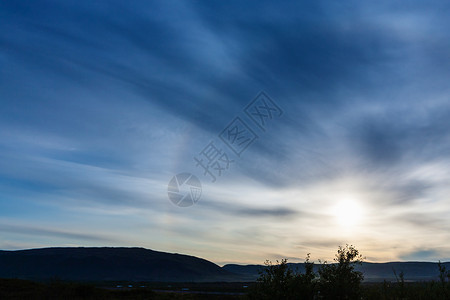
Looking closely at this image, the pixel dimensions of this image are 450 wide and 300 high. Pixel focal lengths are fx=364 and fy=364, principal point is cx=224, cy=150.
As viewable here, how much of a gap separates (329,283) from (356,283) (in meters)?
1.11

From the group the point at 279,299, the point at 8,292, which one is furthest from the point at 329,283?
the point at 8,292

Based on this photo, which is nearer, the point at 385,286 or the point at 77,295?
the point at 385,286

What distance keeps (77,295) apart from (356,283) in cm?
4247

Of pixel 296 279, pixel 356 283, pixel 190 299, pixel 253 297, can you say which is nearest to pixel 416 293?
pixel 356 283

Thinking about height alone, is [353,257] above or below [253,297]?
above

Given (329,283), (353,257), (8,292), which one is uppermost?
(353,257)

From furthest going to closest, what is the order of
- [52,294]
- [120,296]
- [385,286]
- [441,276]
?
[120,296] < [52,294] < [385,286] < [441,276]

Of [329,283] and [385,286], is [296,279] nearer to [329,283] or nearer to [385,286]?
[329,283]

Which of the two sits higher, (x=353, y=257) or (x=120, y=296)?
(x=353, y=257)

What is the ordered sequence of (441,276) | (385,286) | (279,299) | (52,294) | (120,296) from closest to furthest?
(279,299) < (441,276) < (385,286) < (52,294) < (120,296)

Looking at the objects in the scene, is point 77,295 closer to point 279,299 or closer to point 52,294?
point 52,294

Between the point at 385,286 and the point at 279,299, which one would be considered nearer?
the point at 279,299

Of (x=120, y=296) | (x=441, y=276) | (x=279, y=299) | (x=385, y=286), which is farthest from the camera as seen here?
(x=120, y=296)

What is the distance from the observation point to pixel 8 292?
52906mm
